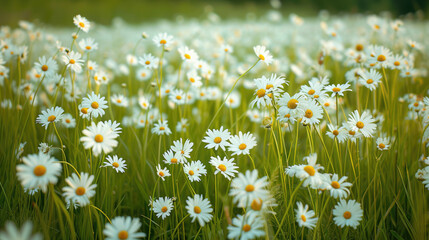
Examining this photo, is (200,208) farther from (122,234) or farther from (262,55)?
(262,55)

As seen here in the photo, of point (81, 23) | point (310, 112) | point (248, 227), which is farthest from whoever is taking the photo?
point (81, 23)

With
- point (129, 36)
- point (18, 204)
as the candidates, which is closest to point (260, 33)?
point (129, 36)

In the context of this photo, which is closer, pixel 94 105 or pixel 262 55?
pixel 94 105

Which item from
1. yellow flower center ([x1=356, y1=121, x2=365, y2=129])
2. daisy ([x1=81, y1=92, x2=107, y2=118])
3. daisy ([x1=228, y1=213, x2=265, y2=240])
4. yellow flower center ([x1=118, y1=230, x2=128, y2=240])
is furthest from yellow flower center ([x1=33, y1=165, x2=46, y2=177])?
yellow flower center ([x1=356, y1=121, x2=365, y2=129])

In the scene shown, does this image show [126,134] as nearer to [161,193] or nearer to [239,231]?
[161,193]

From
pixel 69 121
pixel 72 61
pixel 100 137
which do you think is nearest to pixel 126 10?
pixel 69 121

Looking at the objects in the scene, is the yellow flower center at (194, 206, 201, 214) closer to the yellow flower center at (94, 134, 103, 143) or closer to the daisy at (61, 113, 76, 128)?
the yellow flower center at (94, 134, 103, 143)

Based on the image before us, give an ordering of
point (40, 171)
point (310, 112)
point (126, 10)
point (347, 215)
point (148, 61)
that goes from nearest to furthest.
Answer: point (40, 171), point (347, 215), point (310, 112), point (148, 61), point (126, 10)

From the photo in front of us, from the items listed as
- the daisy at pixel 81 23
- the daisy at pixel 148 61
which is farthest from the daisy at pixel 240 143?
the daisy at pixel 81 23
